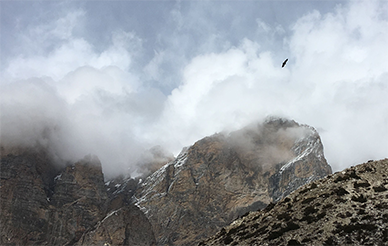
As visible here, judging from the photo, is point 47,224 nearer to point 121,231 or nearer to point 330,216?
point 121,231

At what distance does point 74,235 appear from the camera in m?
194

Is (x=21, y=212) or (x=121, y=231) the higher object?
(x=21, y=212)

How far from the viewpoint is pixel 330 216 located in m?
47.2

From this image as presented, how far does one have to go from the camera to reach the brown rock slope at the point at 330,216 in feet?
139

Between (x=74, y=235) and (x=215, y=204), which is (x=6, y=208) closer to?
(x=74, y=235)

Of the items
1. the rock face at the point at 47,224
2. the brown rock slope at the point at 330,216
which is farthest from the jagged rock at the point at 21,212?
the brown rock slope at the point at 330,216

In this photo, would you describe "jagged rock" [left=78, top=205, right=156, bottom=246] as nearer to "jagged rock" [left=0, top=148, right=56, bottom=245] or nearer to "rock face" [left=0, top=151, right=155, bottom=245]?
"rock face" [left=0, top=151, right=155, bottom=245]

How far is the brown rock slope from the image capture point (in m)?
42.5

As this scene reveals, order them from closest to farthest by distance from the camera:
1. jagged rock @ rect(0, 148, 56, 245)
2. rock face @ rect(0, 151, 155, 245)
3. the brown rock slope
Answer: the brown rock slope < jagged rock @ rect(0, 148, 56, 245) < rock face @ rect(0, 151, 155, 245)

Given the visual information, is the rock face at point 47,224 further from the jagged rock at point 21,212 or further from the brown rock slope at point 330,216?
the brown rock slope at point 330,216

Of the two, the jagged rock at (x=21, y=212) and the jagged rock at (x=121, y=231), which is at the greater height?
the jagged rock at (x=21, y=212)

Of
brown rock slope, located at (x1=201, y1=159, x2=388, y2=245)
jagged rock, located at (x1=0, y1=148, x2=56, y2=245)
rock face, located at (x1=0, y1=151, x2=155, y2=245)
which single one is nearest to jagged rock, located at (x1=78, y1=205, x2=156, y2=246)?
rock face, located at (x1=0, y1=151, x2=155, y2=245)

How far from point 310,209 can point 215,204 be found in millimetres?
148647

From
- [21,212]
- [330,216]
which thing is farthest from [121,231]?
[330,216]
